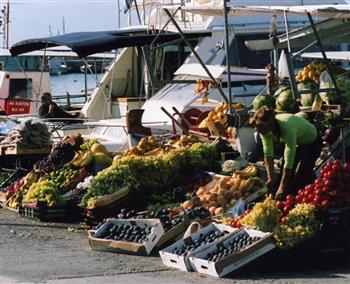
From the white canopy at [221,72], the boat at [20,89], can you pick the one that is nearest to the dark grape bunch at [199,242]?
the white canopy at [221,72]

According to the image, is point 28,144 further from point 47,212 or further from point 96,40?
point 47,212

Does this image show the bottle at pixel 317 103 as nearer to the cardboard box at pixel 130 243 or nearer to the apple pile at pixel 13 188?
the cardboard box at pixel 130 243

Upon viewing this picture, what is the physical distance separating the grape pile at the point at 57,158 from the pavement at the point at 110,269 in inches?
125

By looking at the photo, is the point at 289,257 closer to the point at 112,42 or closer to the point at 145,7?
the point at 112,42

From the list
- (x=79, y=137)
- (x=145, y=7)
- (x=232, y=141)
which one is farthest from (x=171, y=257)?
(x=145, y=7)

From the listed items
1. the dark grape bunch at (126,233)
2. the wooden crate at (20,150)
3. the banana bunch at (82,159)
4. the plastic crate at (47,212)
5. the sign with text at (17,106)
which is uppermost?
the banana bunch at (82,159)

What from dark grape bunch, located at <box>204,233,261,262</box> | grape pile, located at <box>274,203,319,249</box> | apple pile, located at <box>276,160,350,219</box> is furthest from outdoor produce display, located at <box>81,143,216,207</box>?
grape pile, located at <box>274,203,319,249</box>

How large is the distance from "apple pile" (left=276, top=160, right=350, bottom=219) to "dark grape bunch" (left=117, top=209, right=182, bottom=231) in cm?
143

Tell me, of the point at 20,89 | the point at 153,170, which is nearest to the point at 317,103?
the point at 153,170

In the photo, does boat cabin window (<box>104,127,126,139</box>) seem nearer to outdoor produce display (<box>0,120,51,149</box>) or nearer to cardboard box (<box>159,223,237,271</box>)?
outdoor produce display (<box>0,120,51,149</box>)

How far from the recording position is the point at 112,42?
57.4ft

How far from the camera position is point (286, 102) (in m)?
13.2

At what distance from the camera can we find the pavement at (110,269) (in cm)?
988

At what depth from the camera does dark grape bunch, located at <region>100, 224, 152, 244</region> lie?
11438 millimetres
